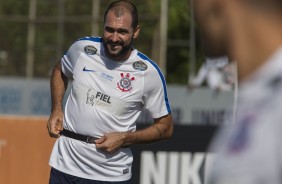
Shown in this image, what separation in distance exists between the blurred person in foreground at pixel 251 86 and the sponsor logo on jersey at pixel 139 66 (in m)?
4.67

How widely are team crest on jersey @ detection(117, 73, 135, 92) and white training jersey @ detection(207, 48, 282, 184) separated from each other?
186 inches

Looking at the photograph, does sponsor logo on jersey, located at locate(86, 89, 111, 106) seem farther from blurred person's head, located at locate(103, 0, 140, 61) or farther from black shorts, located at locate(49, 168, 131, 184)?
black shorts, located at locate(49, 168, 131, 184)

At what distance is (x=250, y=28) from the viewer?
181 centimetres

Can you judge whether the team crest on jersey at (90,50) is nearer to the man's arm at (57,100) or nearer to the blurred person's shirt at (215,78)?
the man's arm at (57,100)

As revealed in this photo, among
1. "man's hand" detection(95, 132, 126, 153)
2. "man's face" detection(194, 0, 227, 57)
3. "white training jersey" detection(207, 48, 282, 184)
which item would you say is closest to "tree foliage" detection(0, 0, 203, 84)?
"man's hand" detection(95, 132, 126, 153)

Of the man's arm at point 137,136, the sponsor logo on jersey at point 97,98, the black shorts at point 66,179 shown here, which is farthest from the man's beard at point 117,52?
the black shorts at point 66,179

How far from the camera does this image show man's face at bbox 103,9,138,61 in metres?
6.54

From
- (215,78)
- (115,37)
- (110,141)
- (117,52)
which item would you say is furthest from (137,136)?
(215,78)

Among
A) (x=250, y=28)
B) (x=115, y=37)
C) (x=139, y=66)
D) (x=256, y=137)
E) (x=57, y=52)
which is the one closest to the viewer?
(x=256, y=137)

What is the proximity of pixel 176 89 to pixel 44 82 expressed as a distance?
2.95m

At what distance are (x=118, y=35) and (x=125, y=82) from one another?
0.32m

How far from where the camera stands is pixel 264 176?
167 cm

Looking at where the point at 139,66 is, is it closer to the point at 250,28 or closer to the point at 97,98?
the point at 97,98

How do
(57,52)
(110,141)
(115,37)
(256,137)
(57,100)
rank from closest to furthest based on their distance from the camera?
(256,137)
(110,141)
(115,37)
(57,100)
(57,52)
